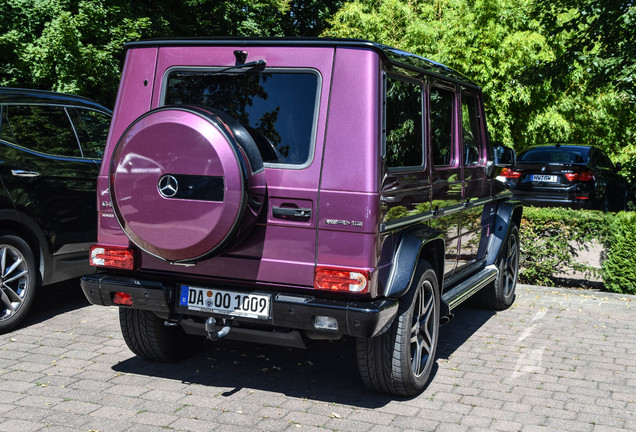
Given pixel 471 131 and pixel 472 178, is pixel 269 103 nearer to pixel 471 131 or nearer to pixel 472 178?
pixel 472 178

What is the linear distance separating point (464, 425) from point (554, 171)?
10.1 m

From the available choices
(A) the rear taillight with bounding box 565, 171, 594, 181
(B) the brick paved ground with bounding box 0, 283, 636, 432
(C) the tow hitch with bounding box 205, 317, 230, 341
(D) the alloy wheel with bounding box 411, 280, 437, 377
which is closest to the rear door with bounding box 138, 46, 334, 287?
(C) the tow hitch with bounding box 205, 317, 230, 341

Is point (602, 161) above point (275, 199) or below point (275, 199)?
below

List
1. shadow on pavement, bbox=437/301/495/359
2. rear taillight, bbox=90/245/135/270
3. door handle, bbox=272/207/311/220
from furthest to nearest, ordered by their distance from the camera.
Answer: shadow on pavement, bbox=437/301/495/359 → rear taillight, bbox=90/245/135/270 → door handle, bbox=272/207/311/220

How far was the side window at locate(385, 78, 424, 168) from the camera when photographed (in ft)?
15.1

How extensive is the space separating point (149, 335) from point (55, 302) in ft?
8.47

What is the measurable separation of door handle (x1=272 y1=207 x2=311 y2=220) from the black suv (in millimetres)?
2877

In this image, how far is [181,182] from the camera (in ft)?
13.9

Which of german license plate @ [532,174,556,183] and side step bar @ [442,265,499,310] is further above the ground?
german license plate @ [532,174,556,183]

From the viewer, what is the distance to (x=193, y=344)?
18.7 feet

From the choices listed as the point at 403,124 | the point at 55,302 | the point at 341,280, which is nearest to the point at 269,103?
the point at 403,124

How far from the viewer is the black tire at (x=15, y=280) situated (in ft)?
20.0

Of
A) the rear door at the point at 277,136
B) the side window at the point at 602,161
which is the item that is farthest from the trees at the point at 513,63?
the rear door at the point at 277,136

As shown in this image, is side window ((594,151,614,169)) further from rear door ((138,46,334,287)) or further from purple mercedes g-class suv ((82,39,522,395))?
rear door ((138,46,334,287))
